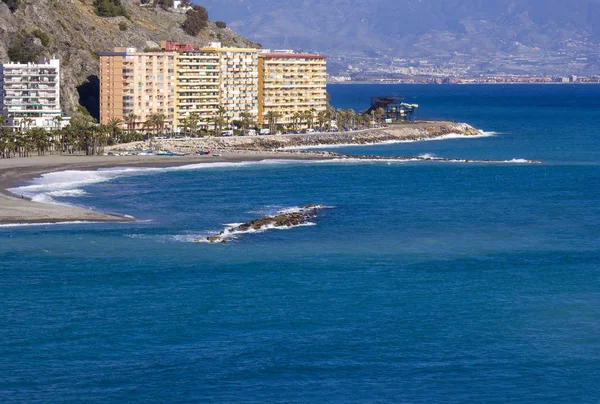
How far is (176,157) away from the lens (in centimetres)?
12406

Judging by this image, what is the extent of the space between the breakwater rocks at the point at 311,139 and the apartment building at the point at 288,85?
44.6 ft

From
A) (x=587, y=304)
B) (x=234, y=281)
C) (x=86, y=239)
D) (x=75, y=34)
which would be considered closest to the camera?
(x=587, y=304)

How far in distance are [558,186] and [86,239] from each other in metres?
49.0

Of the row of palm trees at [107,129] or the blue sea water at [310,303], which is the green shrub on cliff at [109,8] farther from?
the blue sea water at [310,303]

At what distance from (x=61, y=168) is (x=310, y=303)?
209 feet

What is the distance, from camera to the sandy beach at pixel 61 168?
7269 cm

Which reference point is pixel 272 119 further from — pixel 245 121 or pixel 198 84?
pixel 198 84

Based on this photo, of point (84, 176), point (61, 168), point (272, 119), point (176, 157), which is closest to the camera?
point (84, 176)

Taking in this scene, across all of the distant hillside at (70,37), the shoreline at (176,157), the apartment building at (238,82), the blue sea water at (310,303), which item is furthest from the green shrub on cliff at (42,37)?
the blue sea water at (310,303)

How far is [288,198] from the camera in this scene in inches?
3398

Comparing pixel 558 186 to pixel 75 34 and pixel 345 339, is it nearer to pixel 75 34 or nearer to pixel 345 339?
pixel 345 339

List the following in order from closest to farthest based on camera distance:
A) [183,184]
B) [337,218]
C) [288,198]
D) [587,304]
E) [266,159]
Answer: [587,304]
[337,218]
[288,198]
[183,184]
[266,159]

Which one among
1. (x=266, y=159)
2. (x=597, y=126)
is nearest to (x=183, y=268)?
(x=266, y=159)

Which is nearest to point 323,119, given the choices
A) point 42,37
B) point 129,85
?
point 129,85
